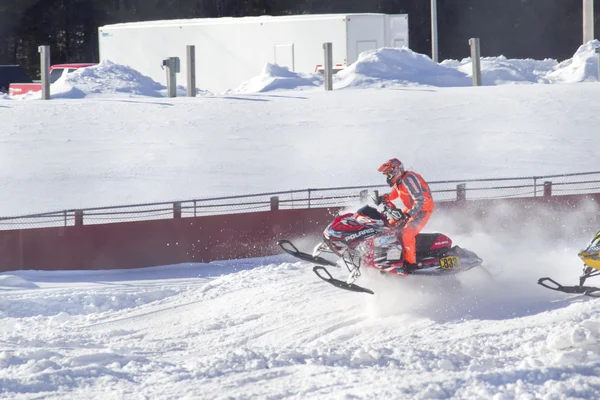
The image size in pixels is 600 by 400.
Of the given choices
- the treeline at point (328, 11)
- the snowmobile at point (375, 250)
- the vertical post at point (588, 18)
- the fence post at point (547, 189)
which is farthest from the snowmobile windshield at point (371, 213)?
the treeline at point (328, 11)

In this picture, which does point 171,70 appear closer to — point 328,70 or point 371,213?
point 328,70

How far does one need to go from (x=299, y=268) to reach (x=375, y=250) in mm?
3292

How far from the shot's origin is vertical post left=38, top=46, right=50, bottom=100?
25.4 meters

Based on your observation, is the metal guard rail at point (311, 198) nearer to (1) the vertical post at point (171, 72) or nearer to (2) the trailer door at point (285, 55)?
(1) the vertical post at point (171, 72)

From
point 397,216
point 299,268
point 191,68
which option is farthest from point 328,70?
point 397,216

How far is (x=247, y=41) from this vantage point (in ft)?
112

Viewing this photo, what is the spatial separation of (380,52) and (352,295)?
1738cm

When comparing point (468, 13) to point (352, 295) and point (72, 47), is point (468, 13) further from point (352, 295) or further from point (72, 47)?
point (352, 295)

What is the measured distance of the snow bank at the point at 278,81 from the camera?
94.4 feet

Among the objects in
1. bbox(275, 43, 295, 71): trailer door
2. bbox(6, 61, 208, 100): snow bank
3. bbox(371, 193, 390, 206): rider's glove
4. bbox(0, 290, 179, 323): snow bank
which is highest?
bbox(275, 43, 295, 71): trailer door

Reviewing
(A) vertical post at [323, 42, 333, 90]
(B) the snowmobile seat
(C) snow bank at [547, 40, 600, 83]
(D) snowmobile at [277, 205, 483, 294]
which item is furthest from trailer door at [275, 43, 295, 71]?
(D) snowmobile at [277, 205, 483, 294]

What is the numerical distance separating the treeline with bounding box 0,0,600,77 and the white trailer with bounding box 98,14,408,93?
14.2 metres

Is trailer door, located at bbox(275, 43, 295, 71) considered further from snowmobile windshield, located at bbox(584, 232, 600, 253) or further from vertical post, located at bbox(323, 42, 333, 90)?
snowmobile windshield, located at bbox(584, 232, 600, 253)

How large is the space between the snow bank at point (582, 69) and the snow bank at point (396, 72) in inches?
118
